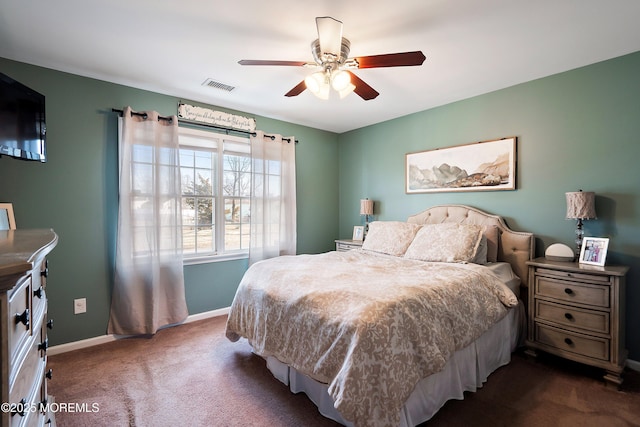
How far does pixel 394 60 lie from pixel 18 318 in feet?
7.03

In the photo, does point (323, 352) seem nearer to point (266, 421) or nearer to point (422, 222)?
point (266, 421)

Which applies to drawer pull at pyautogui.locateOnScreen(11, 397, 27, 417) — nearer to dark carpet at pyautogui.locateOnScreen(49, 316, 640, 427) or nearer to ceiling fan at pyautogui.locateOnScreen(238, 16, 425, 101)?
dark carpet at pyautogui.locateOnScreen(49, 316, 640, 427)

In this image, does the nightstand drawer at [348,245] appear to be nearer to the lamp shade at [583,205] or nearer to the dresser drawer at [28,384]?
the lamp shade at [583,205]

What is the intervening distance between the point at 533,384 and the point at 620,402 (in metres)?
0.48

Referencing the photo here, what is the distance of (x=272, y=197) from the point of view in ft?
13.2

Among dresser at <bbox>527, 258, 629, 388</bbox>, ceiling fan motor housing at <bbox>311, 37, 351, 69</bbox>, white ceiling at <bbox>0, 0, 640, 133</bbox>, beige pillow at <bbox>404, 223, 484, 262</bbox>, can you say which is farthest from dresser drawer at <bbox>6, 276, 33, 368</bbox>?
dresser at <bbox>527, 258, 629, 388</bbox>

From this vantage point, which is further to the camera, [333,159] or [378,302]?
[333,159]

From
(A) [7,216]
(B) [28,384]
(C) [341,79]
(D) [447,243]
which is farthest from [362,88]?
(A) [7,216]

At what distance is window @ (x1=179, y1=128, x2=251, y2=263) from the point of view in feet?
11.5

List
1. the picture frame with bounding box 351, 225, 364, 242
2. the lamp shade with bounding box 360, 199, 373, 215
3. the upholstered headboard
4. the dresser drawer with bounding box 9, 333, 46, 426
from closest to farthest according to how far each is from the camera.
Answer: the dresser drawer with bounding box 9, 333, 46, 426 → the upholstered headboard → the lamp shade with bounding box 360, 199, 373, 215 → the picture frame with bounding box 351, 225, 364, 242

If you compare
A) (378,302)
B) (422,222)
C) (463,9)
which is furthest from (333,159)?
(378,302)

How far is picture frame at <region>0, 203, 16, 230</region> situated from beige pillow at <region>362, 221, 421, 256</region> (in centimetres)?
327

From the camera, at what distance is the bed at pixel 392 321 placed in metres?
1.46

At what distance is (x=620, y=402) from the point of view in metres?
1.96
